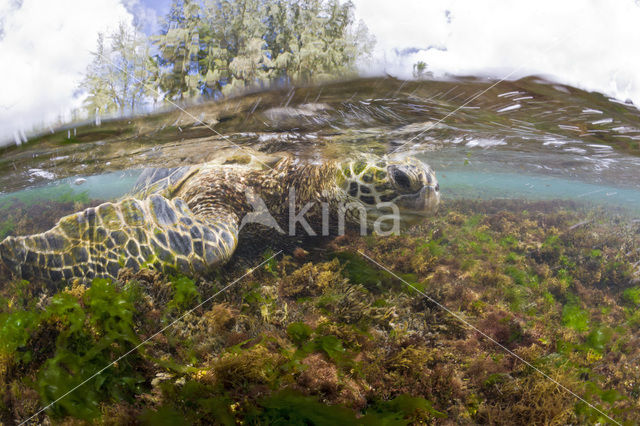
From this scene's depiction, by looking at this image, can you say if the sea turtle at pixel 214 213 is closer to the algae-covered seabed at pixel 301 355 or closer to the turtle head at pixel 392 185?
the turtle head at pixel 392 185

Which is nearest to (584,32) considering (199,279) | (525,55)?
(525,55)

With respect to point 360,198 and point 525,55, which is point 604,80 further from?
point 360,198

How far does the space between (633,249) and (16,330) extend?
11577 millimetres

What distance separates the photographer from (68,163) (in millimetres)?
5375

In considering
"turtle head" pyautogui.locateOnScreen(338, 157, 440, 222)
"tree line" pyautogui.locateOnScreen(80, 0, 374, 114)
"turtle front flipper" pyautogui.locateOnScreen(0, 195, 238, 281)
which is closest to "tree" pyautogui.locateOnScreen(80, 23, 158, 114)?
"tree line" pyautogui.locateOnScreen(80, 0, 374, 114)

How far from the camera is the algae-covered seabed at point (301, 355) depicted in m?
1.62

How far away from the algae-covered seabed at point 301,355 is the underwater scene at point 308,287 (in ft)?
0.05

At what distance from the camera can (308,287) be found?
3.07m

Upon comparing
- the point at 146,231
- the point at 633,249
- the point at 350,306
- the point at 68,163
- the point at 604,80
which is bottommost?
the point at 633,249

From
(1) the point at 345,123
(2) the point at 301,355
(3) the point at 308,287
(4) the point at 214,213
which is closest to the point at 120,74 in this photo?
(4) the point at 214,213

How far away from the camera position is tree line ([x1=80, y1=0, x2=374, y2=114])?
A: 2.30 m

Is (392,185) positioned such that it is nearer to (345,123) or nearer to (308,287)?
(345,123)

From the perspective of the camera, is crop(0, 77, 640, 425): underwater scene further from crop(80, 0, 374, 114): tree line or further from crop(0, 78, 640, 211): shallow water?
crop(80, 0, 374, 114): tree line

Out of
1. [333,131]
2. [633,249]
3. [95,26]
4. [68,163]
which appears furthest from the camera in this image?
[633,249]
